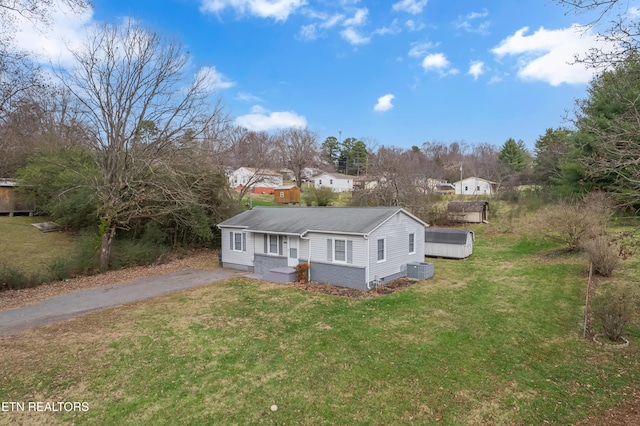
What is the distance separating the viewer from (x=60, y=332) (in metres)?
Result: 8.95

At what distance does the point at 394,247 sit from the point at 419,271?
1479mm

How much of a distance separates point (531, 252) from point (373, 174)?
12380mm

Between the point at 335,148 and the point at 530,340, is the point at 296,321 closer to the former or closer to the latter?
the point at 530,340

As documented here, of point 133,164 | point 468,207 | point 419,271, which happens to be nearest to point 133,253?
point 133,164

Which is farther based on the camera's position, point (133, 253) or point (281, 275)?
point (133, 253)

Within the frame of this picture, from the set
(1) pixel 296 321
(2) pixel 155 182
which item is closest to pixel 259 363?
(1) pixel 296 321

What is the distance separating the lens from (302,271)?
14250mm

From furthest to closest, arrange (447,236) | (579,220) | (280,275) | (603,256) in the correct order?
(447,236) → (579,220) → (280,275) → (603,256)

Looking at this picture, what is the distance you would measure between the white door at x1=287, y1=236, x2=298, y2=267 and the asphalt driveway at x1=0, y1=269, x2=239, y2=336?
300 cm

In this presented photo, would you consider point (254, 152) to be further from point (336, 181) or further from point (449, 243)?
point (449, 243)

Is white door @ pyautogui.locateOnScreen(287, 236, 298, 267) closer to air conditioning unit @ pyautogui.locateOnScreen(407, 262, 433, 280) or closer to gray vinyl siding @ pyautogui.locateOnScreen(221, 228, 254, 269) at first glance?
gray vinyl siding @ pyautogui.locateOnScreen(221, 228, 254, 269)

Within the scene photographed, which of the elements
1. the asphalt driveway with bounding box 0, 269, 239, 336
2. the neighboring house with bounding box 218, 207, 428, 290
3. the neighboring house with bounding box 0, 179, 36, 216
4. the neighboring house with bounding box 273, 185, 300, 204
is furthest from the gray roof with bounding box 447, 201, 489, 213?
the neighboring house with bounding box 0, 179, 36, 216

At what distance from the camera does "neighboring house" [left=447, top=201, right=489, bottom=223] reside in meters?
28.5

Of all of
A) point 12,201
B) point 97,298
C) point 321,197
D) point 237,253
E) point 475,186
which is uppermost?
point 475,186
